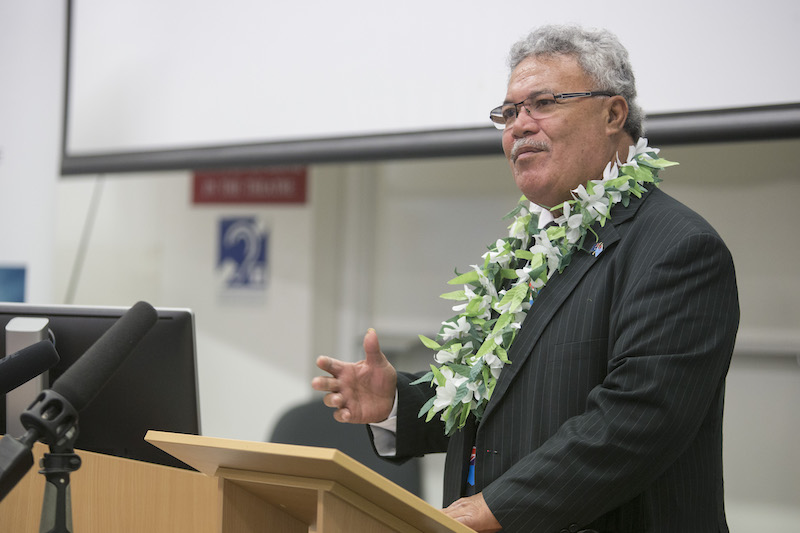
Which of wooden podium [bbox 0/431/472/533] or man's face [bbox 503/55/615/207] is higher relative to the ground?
man's face [bbox 503/55/615/207]

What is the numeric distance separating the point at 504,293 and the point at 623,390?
0.42 meters

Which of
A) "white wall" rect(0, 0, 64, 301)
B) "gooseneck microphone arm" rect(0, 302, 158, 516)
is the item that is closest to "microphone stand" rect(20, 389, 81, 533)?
"gooseneck microphone arm" rect(0, 302, 158, 516)

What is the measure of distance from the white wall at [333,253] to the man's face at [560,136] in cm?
109

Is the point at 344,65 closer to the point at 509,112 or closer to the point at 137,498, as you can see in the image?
the point at 509,112

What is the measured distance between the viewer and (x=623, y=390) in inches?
52.2

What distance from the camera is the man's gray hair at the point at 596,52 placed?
162cm

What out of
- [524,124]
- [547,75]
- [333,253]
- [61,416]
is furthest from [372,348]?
[333,253]

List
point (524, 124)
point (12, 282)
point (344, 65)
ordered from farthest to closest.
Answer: point (12, 282)
point (344, 65)
point (524, 124)

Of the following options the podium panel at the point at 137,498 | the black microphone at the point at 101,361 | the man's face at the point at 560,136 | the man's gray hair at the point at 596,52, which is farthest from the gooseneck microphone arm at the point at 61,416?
the man's gray hair at the point at 596,52

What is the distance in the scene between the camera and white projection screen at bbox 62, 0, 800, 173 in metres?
2.12

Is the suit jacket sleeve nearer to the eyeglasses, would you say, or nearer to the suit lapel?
the suit lapel

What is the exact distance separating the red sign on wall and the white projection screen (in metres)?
0.43

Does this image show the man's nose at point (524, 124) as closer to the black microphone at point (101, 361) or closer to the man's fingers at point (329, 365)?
the man's fingers at point (329, 365)

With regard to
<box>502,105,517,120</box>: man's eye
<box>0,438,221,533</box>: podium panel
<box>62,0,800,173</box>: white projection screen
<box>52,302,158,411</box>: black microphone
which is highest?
<box>62,0,800,173</box>: white projection screen
